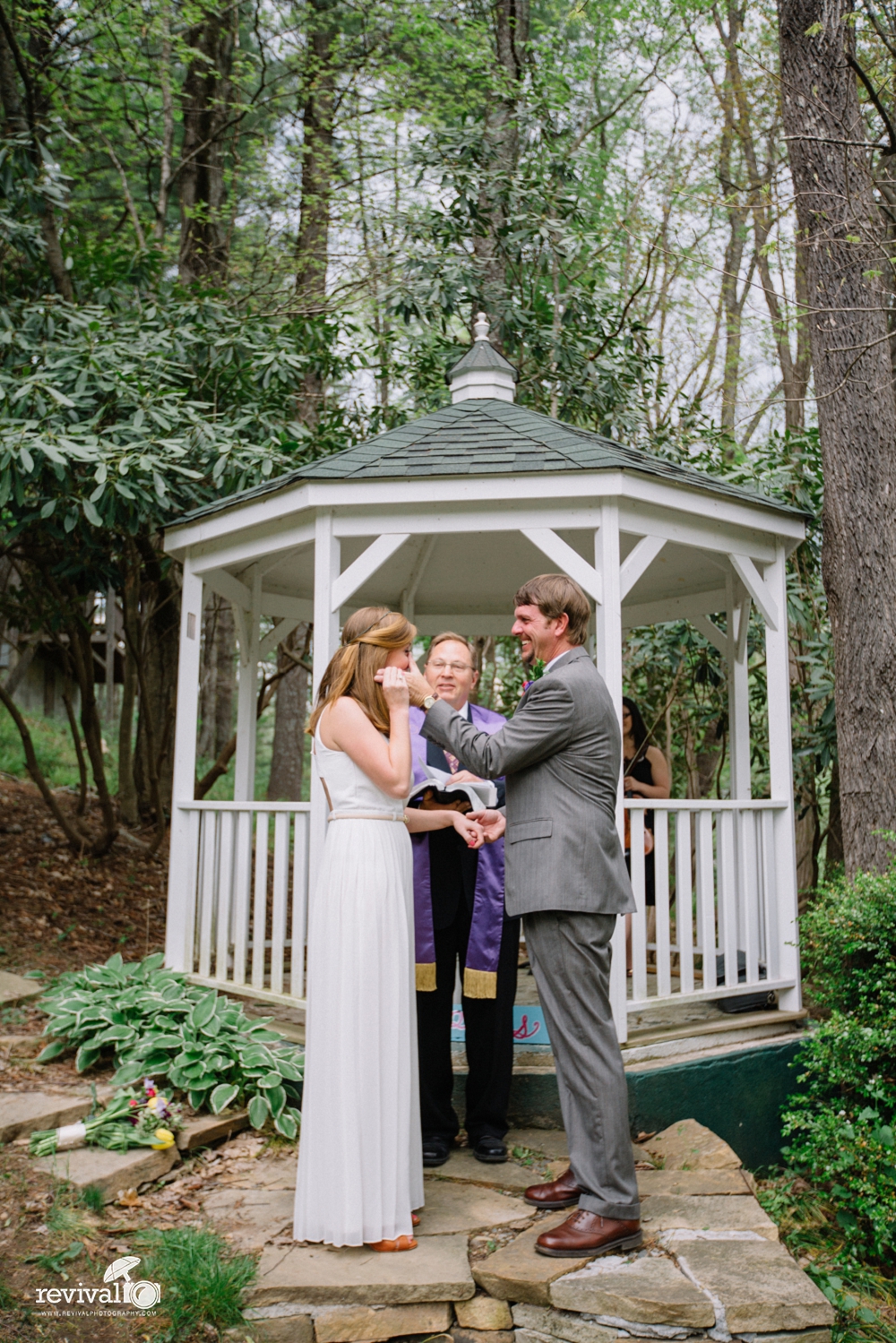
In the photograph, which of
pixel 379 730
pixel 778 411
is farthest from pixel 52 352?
pixel 778 411

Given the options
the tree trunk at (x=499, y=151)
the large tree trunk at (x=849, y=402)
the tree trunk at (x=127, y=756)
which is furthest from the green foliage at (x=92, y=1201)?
the tree trunk at (x=499, y=151)

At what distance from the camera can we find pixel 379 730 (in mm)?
3307

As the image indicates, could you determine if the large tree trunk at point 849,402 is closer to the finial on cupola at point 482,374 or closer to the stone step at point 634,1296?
the finial on cupola at point 482,374

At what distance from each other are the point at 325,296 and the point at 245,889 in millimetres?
6893

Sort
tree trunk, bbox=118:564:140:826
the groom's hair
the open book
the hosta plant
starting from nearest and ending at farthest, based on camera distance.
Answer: the groom's hair → the open book → the hosta plant → tree trunk, bbox=118:564:140:826

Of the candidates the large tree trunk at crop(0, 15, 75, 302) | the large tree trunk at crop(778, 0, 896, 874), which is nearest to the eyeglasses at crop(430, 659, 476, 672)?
the large tree trunk at crop(778, 0, 896, 874)

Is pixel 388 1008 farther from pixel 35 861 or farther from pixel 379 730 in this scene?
pixel 35 861

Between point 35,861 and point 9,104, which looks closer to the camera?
point 9,104

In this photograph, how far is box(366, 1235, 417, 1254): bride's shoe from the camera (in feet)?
10.6

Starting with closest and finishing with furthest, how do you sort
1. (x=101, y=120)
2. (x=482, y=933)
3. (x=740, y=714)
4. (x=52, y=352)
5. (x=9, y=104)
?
(x=482, y=933) → (x=740, y=714) → (x=52, y=352) → (x=9, y=104) → (x=101, y=120)

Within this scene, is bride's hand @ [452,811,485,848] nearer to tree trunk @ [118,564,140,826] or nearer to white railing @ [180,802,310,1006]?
white railing @ [180,802,310,1006]

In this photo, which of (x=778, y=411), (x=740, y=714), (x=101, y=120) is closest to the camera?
(x=740, y=714)

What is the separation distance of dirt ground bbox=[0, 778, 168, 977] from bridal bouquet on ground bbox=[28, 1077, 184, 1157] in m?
2.48

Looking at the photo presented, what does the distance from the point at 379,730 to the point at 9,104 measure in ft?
22.5
